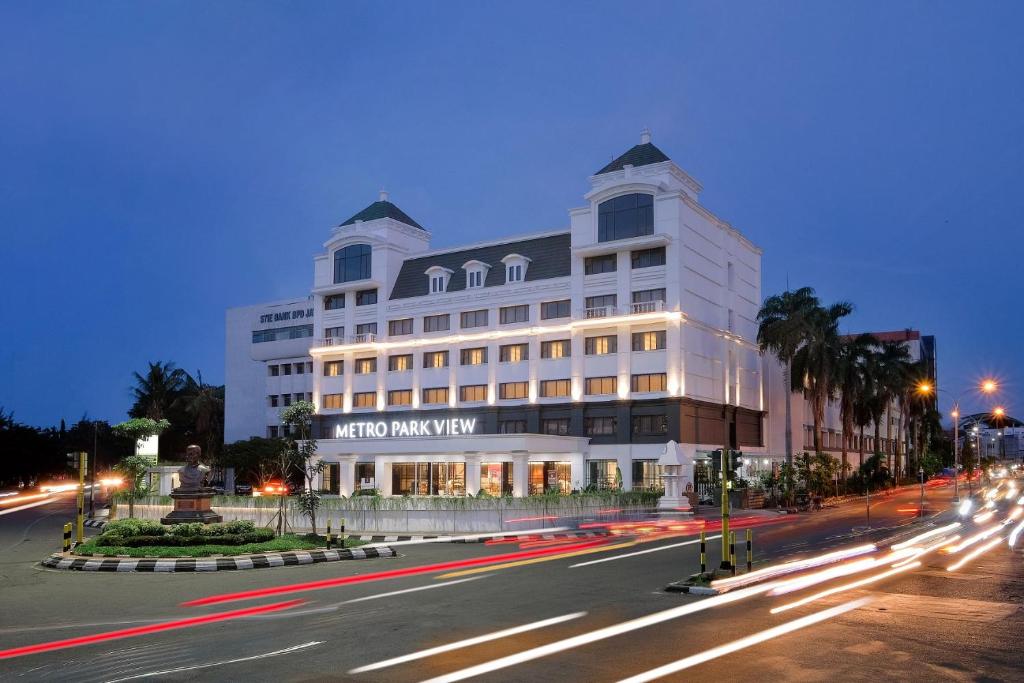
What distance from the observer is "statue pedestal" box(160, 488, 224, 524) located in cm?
2933

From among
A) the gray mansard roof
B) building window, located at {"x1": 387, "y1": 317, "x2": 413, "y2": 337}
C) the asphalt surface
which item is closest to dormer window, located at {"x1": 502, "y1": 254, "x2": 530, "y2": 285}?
the gray mansard roof

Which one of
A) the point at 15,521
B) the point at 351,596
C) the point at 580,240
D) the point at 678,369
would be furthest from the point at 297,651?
the point at 580,240

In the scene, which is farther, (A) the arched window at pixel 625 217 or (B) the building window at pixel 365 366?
(B) the building window at pixel 365 366

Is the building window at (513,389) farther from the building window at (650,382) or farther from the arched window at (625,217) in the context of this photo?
the arched window at (625,217)

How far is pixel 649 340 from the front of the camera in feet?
206

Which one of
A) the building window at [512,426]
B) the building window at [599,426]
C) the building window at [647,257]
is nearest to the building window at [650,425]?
the building window at [599,426]

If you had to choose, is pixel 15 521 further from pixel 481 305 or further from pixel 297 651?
pixel 297 651

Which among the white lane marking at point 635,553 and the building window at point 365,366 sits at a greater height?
the building window at point 365,366

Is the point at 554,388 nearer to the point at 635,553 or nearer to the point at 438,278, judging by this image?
the point at 438,278

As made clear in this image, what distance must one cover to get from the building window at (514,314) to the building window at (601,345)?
5.49m

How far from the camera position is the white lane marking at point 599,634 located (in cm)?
1089

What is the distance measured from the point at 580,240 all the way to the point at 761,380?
2097cm

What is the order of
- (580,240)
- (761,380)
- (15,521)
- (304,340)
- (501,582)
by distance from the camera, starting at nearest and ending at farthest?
1. (501,582)
2. (15,521)
3. (580,240)
4. (761,380)
5. (304,340)

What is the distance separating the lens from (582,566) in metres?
23.4
